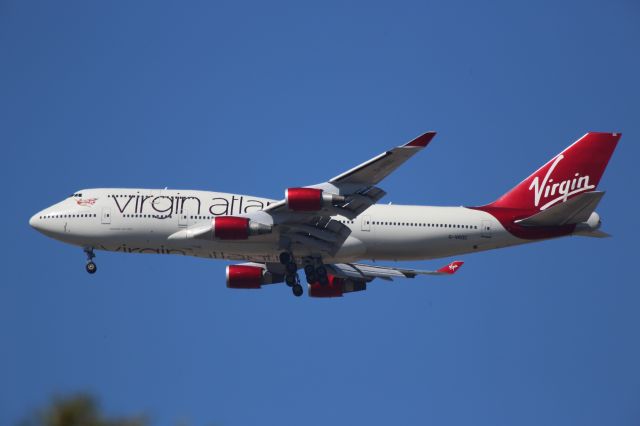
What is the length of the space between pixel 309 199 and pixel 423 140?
6.53m

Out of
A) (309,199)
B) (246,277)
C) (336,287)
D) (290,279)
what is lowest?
(336,287)

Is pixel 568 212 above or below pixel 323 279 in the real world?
above

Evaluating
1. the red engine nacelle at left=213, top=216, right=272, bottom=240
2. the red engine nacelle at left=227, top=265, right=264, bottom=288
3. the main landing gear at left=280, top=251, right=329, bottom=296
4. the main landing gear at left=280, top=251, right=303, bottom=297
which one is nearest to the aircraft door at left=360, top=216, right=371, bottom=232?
the main landing gear at left=280, top=251, right=329, bottom=296

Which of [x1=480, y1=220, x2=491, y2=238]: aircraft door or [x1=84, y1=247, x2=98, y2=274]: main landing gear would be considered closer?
[x1=480, y1=220, x2=491, y2=238]: aircraft door

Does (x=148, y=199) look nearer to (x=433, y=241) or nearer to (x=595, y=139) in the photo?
(x=433, y=241)

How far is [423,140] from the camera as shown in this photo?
3788cm

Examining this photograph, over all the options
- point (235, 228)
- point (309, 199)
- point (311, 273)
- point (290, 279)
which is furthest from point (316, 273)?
point (309, 199)

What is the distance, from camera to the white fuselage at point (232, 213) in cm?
4600

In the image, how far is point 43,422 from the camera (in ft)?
44.7

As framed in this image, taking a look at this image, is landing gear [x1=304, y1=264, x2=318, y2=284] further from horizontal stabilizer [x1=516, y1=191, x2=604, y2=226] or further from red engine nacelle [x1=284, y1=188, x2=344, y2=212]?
horizontal stabilizer [x1=516, y1=191, x2=604, y2=226]

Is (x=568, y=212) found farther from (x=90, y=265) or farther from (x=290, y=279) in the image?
(x=90, y=265)

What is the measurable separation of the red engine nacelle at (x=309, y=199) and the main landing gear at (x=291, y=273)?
197 inches

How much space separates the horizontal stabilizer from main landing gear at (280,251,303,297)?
39.1ft

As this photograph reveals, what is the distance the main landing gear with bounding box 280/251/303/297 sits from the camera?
152ft
